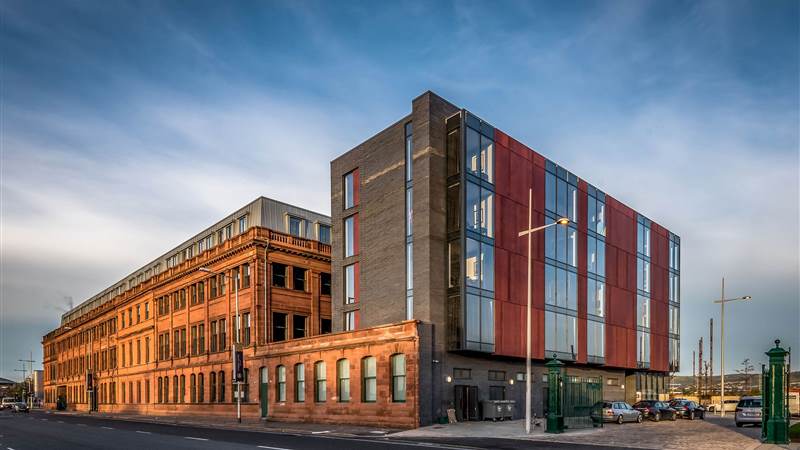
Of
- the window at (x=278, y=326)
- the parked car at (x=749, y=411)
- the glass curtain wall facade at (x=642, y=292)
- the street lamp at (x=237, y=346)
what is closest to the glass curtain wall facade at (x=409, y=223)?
the street lamp at (x=237, y=346)

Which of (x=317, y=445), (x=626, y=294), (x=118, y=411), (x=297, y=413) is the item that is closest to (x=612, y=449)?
(x=317, y=445)

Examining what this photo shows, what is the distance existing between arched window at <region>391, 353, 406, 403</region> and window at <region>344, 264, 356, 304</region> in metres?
8.80

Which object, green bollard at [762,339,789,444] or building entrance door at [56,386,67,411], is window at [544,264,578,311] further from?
building entrance door at [56,386,67,411]

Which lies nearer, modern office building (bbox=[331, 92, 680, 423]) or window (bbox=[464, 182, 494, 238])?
modern office building (bbox=[331, 92, 680, 423])

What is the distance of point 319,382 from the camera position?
39.2 m

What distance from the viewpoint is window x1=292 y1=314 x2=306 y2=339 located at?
49125 mm

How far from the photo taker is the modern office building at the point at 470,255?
117 feet

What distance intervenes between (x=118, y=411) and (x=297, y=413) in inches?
1629

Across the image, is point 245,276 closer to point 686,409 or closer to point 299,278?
point 299,278

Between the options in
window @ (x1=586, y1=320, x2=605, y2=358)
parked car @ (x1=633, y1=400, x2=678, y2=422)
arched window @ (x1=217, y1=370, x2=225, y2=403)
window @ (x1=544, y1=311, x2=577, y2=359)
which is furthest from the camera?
arched window @ (x1=217, y1=370, x2=225, y2=403)

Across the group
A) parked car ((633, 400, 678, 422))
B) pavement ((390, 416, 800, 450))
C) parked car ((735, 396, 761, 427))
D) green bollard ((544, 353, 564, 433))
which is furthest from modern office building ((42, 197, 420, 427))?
parked car ((633, 400, 678, 422))

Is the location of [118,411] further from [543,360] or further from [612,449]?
[612,449]

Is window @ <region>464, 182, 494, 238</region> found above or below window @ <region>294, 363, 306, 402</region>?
above

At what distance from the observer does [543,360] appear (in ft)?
139
